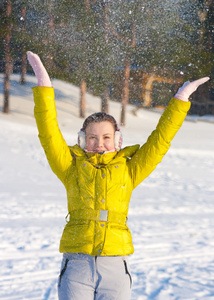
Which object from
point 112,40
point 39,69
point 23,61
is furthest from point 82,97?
point 39,69

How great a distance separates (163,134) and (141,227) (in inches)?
118

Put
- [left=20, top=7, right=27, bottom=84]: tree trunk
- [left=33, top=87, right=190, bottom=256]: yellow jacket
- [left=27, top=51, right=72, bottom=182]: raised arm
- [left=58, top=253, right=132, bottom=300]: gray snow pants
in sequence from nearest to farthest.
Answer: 1. [left=58, top=253, right=132, bottom=300]: gray snow pants
2. [left=33, top=87, right=190, bottom=256]: yellow jacket
3. [left=27, top=51, right=72, bottom=182]: raised arm
4. [left=20, top=7, right=27, bottom=84]: tree trunk

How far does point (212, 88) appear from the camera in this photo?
674 inches

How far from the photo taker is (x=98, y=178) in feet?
5.44

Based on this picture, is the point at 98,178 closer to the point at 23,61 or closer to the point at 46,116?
the point at 46,116

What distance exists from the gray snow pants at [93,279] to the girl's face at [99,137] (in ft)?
1.65

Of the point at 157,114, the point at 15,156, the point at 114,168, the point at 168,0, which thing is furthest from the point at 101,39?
the point at 114,168

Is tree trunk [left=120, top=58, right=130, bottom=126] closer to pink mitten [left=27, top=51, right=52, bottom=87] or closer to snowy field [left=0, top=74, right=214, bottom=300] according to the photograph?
snowy field [left=0, top=74, right=214, bottom=300]

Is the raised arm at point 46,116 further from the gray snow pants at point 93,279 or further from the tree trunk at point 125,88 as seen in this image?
the tree trunk at point 125,88

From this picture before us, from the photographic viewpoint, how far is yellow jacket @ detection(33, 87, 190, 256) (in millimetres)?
1597

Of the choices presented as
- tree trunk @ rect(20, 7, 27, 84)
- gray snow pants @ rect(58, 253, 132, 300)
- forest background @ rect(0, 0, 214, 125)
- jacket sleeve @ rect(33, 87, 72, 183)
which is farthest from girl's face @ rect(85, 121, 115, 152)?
tree trunk @ rect(20, 7, 27, 84)

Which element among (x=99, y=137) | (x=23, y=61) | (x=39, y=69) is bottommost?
(x=23, y=61)

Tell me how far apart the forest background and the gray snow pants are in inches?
504

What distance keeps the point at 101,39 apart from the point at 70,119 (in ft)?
12.8
